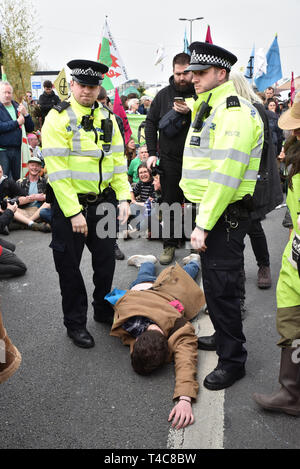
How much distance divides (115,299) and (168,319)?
61 centimetres

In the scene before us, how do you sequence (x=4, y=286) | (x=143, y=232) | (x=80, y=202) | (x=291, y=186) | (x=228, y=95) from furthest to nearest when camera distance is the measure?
(x=143, y=232)
(x=4, y=286)
(x=80, y=202)
(x=228, y=95)
(x=291, y=186)

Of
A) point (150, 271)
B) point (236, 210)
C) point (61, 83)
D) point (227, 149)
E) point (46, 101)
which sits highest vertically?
point (61, 83)

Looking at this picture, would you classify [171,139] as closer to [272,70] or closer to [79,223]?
[79,223]

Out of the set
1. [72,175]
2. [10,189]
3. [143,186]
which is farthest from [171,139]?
[10,189]

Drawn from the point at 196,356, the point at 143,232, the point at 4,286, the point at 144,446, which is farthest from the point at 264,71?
the point at 144,446

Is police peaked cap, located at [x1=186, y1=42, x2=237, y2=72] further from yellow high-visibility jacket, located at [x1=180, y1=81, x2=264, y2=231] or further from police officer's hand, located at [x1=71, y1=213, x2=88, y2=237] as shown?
police officer's hand, located at [x1=71, y1=213, x2=88, y2=237]

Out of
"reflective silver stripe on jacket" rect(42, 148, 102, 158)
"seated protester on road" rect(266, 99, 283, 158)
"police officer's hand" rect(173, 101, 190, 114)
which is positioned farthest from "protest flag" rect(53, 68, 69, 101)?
"reflective silver stripe on jacket" rect(42, 148, 102, 158)

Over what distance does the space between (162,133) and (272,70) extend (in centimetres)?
914

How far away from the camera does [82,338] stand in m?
3.55

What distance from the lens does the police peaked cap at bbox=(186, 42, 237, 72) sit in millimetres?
2617

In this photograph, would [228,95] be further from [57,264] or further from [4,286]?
[4,286]

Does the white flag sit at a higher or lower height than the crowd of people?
higher

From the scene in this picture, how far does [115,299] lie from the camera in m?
3.70

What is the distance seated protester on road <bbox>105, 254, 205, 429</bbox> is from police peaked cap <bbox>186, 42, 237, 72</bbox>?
1.81m
